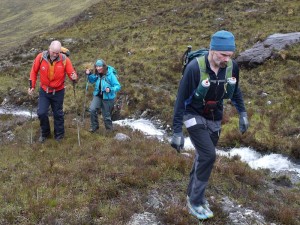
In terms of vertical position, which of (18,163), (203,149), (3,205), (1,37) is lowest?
(1,37)

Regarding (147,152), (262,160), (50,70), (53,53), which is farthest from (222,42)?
(262,160)

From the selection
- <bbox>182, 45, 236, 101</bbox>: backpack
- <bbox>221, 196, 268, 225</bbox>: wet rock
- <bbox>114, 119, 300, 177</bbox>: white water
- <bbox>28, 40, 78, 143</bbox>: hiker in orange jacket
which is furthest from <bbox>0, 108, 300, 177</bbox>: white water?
<bbox>182, 45, 236, 101</bbox>: backpack

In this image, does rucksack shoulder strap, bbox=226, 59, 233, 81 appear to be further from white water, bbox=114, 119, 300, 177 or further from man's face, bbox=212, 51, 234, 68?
white water, bbox=114, 119, 300, 177

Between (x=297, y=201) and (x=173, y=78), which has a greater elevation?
(x=297, y=201)

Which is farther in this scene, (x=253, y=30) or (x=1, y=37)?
(x=1, y=37)

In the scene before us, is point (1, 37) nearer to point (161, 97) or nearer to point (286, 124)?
point (161, 97)

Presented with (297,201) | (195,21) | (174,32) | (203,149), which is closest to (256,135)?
(297,201)

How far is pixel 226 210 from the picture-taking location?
7121 mm

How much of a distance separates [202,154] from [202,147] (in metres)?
0.12

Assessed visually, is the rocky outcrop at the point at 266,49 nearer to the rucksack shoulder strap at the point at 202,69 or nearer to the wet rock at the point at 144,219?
the wet rock at the point at 144,219

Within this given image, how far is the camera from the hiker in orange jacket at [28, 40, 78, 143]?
10.7 metres

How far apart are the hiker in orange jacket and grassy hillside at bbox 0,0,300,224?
2.86 feet

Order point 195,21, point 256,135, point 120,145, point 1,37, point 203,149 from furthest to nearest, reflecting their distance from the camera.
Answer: point 1,37, point 195,21, point 256,135, point 120,145, point 203,149

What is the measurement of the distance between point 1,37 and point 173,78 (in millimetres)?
83890
